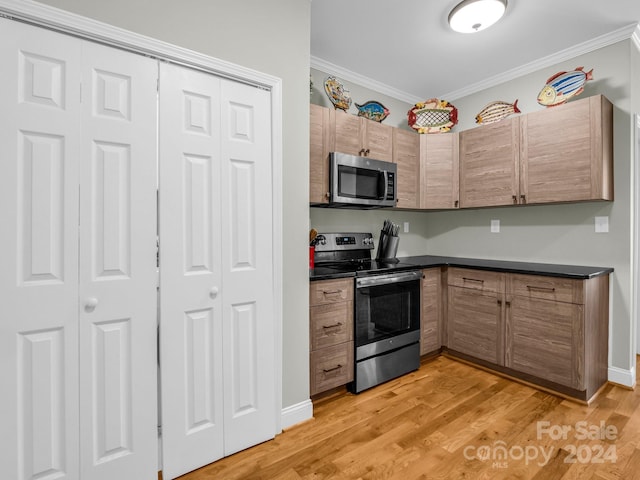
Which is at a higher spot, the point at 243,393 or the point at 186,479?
the point at 243,393

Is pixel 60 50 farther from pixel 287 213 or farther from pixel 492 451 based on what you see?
pixel 492 451

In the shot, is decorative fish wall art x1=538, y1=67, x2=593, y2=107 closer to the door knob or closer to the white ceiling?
the white ceiling

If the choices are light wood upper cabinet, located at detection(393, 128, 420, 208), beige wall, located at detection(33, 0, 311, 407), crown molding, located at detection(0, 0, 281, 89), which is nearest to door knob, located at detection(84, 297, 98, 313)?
beige wall, located at detection(33, 0, 311, 407)

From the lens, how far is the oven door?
2418mm

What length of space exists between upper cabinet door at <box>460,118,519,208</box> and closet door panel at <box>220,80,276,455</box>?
218 centimetres

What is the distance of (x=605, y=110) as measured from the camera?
7.92 ft

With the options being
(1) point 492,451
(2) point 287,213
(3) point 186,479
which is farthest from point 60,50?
(1) point 492,451

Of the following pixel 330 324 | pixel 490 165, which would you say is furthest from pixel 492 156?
pixel 330 324

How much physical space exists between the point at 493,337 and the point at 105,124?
10.0 feet

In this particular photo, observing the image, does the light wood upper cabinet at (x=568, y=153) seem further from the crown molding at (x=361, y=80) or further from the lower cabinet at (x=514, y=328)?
the crown molding at (x=361, y=80)

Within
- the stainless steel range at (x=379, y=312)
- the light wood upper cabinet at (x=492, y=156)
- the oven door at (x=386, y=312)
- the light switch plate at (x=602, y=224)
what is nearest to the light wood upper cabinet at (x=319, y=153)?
the light wood upper cabinet at (x=492, y=156)

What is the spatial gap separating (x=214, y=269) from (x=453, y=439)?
5.53 feet

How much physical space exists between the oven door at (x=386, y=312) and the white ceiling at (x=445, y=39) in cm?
192

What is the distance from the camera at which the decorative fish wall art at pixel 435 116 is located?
3.24 m
